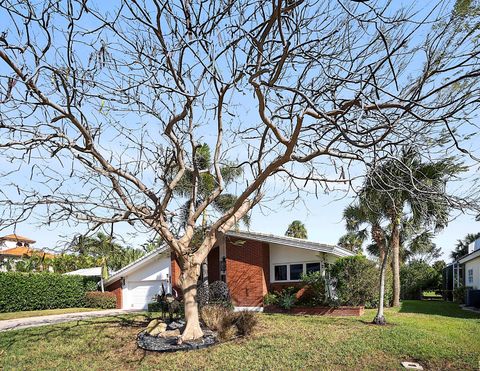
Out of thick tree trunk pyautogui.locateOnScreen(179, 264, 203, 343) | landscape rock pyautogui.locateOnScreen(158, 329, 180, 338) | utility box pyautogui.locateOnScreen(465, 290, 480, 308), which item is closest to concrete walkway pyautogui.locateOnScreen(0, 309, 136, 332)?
landscape rock pyautogui.locateOnScreen(158, 329, 180, 338)

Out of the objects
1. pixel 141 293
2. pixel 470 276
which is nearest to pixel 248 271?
pixel 141 293

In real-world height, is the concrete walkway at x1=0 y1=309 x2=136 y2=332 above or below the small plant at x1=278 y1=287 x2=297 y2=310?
below

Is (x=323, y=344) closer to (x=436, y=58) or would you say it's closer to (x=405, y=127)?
(x=405, y=127)

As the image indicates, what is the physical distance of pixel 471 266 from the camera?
25.3 meters

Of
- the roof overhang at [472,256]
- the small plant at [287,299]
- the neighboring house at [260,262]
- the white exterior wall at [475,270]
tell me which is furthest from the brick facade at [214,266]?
the white exterior wall at [475,270]

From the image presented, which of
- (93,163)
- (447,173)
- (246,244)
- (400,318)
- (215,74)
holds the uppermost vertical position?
(215,74)

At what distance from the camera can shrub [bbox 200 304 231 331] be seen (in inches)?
500

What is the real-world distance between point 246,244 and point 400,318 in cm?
843

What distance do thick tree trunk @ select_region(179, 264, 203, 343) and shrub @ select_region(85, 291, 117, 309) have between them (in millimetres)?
16518

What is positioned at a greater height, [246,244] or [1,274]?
[246,244]

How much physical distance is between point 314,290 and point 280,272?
2.74 meters

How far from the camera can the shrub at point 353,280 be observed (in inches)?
698

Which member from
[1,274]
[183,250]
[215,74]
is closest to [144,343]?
[183,250]

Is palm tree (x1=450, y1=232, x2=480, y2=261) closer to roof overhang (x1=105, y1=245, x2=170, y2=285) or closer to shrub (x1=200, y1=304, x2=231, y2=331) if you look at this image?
roof overhang (x1=105, y1=245, x2=170, y2=285)
